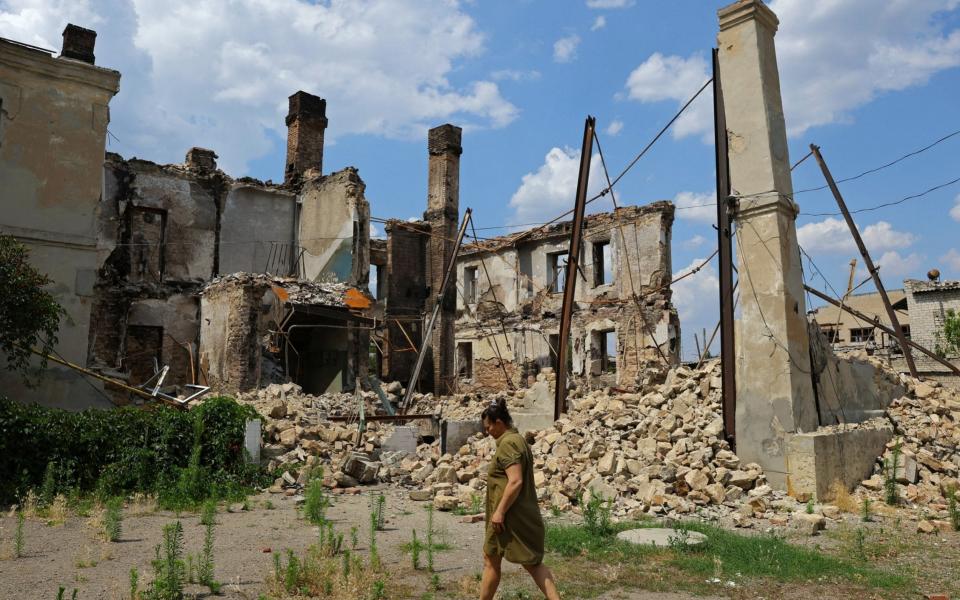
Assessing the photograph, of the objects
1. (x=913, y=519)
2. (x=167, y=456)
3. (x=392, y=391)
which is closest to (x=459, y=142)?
(x=392, y=391)

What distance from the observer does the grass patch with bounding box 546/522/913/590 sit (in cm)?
587

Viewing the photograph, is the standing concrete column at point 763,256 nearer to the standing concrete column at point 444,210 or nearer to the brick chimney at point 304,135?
the standing concrete column at point 444,210

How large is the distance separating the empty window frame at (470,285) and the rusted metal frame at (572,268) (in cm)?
1721

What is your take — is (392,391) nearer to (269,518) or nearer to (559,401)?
(559,401)

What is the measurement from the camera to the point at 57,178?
13.3 meters

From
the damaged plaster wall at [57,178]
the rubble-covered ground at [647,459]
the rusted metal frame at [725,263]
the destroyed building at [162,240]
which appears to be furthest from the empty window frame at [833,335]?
the damaged plaster wall at [57,178]

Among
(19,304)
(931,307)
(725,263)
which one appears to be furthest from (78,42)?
(931,307)

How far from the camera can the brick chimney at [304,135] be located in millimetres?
26203

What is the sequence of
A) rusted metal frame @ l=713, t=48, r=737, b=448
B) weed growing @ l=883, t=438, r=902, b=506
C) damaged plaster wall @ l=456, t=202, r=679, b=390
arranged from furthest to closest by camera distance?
damaged plaster wall @ l=456, t=202, r=679, b=390
rusted metal frame @ l=713, t=48, r=737, b=448
weed growing @ l=883, t=438, r=902, b=506

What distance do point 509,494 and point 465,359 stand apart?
25.8m

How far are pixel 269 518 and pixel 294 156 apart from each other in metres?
19.7

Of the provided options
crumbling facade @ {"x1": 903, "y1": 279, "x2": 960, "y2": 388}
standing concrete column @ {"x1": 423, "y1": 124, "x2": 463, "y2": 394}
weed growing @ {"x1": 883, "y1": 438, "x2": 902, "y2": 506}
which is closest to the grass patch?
weed growing @ {"x1": 883, "y1": 438, "x2": 902, "y2": 506}

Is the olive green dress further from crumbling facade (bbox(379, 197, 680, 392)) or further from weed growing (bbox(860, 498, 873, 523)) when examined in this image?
crumbling facade (bbox(379, 197, 680, 392))

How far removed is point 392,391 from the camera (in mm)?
21797
